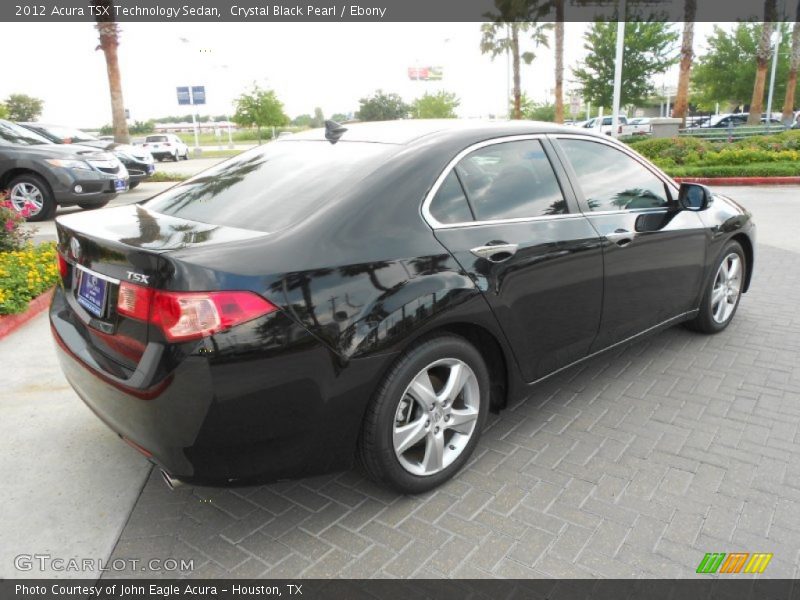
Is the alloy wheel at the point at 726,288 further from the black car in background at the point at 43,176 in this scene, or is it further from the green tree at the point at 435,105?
the green tree at the point at 435,105

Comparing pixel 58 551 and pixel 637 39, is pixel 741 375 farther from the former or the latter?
pixel 637 39

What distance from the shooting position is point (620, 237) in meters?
3.56

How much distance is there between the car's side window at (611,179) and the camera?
3.54m

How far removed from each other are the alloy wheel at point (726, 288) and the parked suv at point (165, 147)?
34321 mm

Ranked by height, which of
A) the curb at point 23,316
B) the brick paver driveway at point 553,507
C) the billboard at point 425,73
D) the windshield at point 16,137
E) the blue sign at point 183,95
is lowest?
the brick paver driveway at point 553,507

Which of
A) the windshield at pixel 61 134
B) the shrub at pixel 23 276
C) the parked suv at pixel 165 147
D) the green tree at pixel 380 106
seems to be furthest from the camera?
the green tree at pixel 380 106

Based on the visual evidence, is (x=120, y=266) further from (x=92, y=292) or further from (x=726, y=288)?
(x=726, y=288)

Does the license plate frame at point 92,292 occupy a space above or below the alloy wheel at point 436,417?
above

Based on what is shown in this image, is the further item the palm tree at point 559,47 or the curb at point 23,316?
the palm tree at point 559,47

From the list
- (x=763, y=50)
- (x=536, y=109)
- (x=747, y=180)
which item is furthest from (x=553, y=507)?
(x=536, y=109)

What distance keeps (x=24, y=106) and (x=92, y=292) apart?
65.5 m

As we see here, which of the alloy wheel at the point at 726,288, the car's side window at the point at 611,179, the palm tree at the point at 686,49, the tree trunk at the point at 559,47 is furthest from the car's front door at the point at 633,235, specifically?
the tree trunk at the point at 559,47

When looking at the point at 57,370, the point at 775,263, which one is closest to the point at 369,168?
the point at 57,370

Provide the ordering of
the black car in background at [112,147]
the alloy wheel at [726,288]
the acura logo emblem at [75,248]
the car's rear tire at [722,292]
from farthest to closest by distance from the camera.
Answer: the black car in background at [112,147], the alloy wheel at [726,288], the car's rear tire at [722,292], the acura logo emblem at [75,248]
